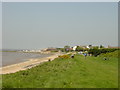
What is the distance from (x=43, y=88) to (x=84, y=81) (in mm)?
2952

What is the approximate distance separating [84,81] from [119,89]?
2250mm

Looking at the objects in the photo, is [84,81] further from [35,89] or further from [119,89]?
[35,89]

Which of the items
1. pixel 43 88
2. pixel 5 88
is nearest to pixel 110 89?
pixel 43 88

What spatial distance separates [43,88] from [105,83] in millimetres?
3831

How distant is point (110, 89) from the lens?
10.9 meters

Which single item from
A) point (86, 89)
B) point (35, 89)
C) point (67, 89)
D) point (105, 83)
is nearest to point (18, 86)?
point (35, 89)

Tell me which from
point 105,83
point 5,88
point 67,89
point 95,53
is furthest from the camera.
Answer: point 95,53

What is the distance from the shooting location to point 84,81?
12.5 m

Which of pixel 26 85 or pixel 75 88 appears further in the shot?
pixel 26 85

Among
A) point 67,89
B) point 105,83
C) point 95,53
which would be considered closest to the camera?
point 67,89

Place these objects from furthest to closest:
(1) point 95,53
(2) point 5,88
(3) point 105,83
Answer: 1. (1) point 95,53
2. (3) point 105,83
3. (2) point 5,88

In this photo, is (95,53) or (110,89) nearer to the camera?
(110,89)

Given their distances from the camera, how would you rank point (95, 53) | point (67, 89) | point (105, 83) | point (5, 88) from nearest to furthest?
1. point (67, 89)
2. point (5, 88)
3. point (105, 83)
4. point (95, 53)

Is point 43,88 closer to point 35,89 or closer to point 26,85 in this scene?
point 35,89
